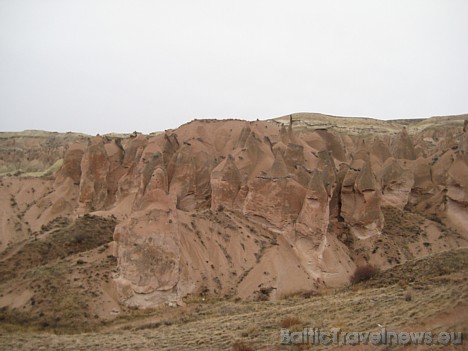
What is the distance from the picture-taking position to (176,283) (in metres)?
26.0

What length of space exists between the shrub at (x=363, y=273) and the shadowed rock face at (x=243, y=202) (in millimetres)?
858

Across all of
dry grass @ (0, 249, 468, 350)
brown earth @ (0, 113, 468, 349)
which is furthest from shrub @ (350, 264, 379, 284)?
dry grass @ (0, 249, 468, 350)

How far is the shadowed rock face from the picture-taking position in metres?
26.7

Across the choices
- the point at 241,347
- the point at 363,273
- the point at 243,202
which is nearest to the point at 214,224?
the point at 243,202

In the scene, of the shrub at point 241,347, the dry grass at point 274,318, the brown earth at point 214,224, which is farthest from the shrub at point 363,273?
the shrub at point 241,347

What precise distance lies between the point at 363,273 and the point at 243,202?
9.97 m

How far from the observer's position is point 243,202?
3444 centimetres

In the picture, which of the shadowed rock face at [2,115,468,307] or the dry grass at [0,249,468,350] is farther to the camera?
the shadowed rock face at [2,115,468,307]

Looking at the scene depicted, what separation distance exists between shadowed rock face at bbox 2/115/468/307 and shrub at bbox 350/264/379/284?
86cm

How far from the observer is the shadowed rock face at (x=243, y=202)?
26.7 m

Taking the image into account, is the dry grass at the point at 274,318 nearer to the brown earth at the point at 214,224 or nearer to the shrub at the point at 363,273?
the brown earth at the point at 214,224

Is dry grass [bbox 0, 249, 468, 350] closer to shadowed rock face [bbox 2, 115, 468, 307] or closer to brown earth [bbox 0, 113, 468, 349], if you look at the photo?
brown earth [bbox 0, 113, 468, 349]

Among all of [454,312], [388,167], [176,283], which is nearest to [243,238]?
[176,283]

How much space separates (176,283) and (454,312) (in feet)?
53.3
